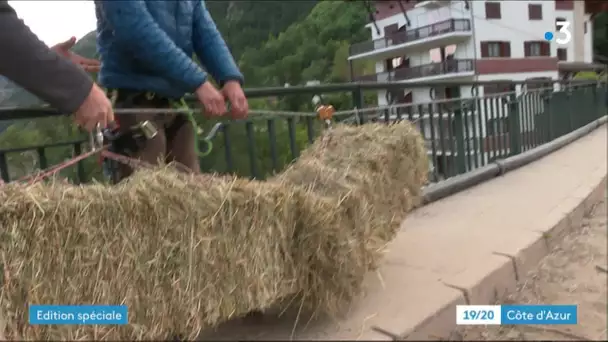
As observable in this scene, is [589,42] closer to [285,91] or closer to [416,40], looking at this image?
[416,40]

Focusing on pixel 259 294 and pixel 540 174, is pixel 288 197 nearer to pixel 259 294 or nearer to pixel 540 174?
pixel 259 294

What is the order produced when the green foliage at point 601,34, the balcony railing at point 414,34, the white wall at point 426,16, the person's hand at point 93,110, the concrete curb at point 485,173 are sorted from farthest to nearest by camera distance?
1. the white wall at point 426,16
2. the balcony railing at point 414,34
3. the green foliage at point 601,34
4. the concrete curb at point 485,173
5. the person's hand at point 93,110

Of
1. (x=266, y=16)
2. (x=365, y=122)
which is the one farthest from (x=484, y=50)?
(x=365, y=122)

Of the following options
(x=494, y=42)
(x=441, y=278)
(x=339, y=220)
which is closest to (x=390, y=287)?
(x=441, y=278)

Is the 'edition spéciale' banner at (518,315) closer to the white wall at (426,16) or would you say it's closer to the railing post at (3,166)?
the railing post at (3,166)

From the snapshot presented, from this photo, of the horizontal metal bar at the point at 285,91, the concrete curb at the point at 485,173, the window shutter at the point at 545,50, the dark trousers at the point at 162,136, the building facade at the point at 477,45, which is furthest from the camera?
the window shutter at the point at 545,50

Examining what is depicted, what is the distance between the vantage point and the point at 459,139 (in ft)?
12.1

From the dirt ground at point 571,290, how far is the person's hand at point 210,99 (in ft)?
3.04

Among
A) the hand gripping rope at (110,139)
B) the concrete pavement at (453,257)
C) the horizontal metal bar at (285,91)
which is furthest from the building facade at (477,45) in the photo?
the hand gripping rope at (110,139)

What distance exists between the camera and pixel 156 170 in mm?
1154

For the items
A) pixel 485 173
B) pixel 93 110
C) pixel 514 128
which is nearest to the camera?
pixel 93 110

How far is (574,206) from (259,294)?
199 centimetres

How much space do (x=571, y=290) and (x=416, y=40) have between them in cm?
524

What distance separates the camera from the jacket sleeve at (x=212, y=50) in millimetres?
1775
